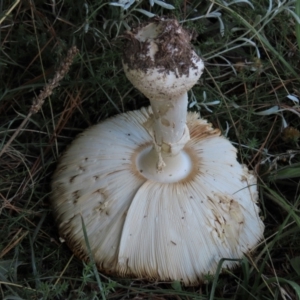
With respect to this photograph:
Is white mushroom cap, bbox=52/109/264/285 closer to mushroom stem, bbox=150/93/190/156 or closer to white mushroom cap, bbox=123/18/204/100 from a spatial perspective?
mushroom stem, bbox=150/93/190/156

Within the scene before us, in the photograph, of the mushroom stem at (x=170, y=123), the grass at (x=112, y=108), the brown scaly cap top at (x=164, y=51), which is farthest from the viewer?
the grass at (x=112, y=108)

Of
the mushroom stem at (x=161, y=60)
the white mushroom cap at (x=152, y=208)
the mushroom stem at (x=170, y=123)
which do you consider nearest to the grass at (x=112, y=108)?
the white mushroom cap at (x=152, y=208)

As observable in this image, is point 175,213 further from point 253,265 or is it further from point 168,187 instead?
point 253,265

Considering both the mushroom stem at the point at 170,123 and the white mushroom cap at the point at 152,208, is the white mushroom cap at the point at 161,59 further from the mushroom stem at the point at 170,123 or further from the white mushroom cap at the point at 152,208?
the white mushroom cap at the point at 152,208

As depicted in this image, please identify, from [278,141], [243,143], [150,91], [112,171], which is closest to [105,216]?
[112,171]

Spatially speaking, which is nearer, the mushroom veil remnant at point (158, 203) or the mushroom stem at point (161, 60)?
the mushroom stem at point (161, 60)

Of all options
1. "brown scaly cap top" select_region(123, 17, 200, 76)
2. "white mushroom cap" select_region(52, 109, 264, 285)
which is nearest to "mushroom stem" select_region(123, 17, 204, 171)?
"brown scaly cap top" select_region(123, 17, 200, 76)

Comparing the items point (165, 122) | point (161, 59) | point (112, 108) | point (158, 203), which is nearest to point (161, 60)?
point (161, 59)
